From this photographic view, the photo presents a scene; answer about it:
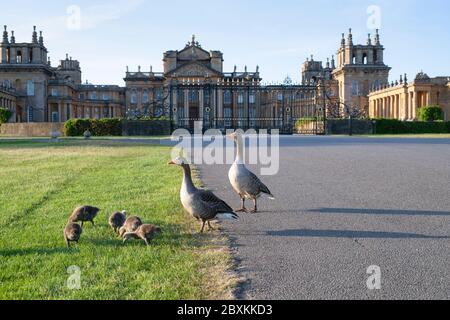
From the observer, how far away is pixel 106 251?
6488 mm

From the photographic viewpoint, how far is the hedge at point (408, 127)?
172ft

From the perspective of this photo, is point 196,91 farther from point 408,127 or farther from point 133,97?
point 408,127

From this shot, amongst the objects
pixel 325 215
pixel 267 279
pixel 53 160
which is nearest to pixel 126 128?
pixel 53 160

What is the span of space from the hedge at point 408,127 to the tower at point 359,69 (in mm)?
32357

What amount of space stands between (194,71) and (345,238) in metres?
84.0

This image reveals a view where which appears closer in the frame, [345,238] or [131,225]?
[131,225]

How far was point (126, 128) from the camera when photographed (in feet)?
152

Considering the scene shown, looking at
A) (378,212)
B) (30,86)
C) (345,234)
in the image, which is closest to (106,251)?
(345,234)

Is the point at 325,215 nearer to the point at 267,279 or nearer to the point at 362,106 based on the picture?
the point at 267,279

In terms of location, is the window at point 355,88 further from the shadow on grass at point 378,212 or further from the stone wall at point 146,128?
the shadow on grass at point 378,212

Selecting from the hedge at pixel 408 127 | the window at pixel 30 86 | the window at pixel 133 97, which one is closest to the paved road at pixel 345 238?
the hedge at pixel 408 127

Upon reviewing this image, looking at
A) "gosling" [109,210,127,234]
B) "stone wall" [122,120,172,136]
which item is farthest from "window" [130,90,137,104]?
"gosling" [109,210,127,234]

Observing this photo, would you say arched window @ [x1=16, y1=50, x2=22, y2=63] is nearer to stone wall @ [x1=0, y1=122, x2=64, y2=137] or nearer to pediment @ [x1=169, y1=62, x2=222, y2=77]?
pediment @ [x1=169, y1=62, x2=222, y2=77]
